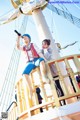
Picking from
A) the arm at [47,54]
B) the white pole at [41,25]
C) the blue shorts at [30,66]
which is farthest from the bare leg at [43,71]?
the white pole at [41,25]

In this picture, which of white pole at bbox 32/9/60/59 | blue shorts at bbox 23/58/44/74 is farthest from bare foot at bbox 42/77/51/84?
white pole at bbox 32/9/60/59

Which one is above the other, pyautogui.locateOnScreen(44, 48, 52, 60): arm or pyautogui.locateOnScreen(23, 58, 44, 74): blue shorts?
pyautogui.locateOnScreen(44, 48, 52, 60): arm

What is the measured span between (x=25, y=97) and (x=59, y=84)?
0.61 m

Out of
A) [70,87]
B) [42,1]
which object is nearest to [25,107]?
[70,87]

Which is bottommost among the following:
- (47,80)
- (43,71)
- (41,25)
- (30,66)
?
(47,80)

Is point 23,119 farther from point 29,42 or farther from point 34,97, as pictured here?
point 29,42

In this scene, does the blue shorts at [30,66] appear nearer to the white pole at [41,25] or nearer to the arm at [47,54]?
the arm at [47,54]

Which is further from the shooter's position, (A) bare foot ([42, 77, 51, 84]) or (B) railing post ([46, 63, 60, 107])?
(A) bare foot ([42, 77, 51, 84])

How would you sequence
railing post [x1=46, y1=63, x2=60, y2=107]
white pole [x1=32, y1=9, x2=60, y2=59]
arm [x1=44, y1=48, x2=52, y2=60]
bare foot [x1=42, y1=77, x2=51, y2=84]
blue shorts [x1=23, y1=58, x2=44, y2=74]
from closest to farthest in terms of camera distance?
railing post [x1=46, y1=63, x2=60, y2=107] → bare foot [x1=42, y1=77, x2=51, y2=84] → blue shorts [x1=23, y1=58, x2=44, y2=74] → arm [x1=44, y1=48, x2=52, y2=60] → white pole [x1=32, y1=9, x2=60, y2=59]

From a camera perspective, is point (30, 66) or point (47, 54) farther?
point (47, 54)

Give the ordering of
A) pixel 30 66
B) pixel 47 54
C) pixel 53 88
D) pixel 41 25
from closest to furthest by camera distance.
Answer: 1. pixel 53 88
2. pixel 30 66
3. pixel 47 54
4. pixel 41 25

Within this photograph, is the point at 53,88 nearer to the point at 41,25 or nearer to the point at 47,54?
the point at 47,54

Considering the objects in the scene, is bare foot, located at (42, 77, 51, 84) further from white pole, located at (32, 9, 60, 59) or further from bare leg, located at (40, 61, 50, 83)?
white pole, located at (32, 9, 60, 59)

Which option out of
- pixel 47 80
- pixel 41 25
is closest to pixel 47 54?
pixel 47 80
